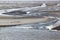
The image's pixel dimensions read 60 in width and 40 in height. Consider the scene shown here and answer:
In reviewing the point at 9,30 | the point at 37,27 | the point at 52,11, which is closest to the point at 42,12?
the point at 52,11

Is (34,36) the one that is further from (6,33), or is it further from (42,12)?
(42,12)

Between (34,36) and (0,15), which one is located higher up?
(0,15)

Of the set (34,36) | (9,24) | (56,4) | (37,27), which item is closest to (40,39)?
(34,36)

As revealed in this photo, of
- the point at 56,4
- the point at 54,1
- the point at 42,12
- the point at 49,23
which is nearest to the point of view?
the point at 49,23

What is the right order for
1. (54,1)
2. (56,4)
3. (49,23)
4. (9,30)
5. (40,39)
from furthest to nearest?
(54,1), (56,4), (49,23), (9,30), (40,39)

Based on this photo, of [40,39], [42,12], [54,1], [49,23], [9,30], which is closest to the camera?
[40,39]

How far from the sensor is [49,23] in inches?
43.9

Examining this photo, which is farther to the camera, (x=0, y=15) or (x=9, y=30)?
(x=0, y=15)

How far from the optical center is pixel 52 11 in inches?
55.1

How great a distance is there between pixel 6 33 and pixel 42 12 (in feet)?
1.57

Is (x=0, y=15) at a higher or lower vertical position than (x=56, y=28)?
higher

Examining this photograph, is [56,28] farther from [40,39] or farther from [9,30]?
[9,30]

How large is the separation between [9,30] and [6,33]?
6 cm

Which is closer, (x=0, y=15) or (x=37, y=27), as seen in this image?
(x=37, y=27)
